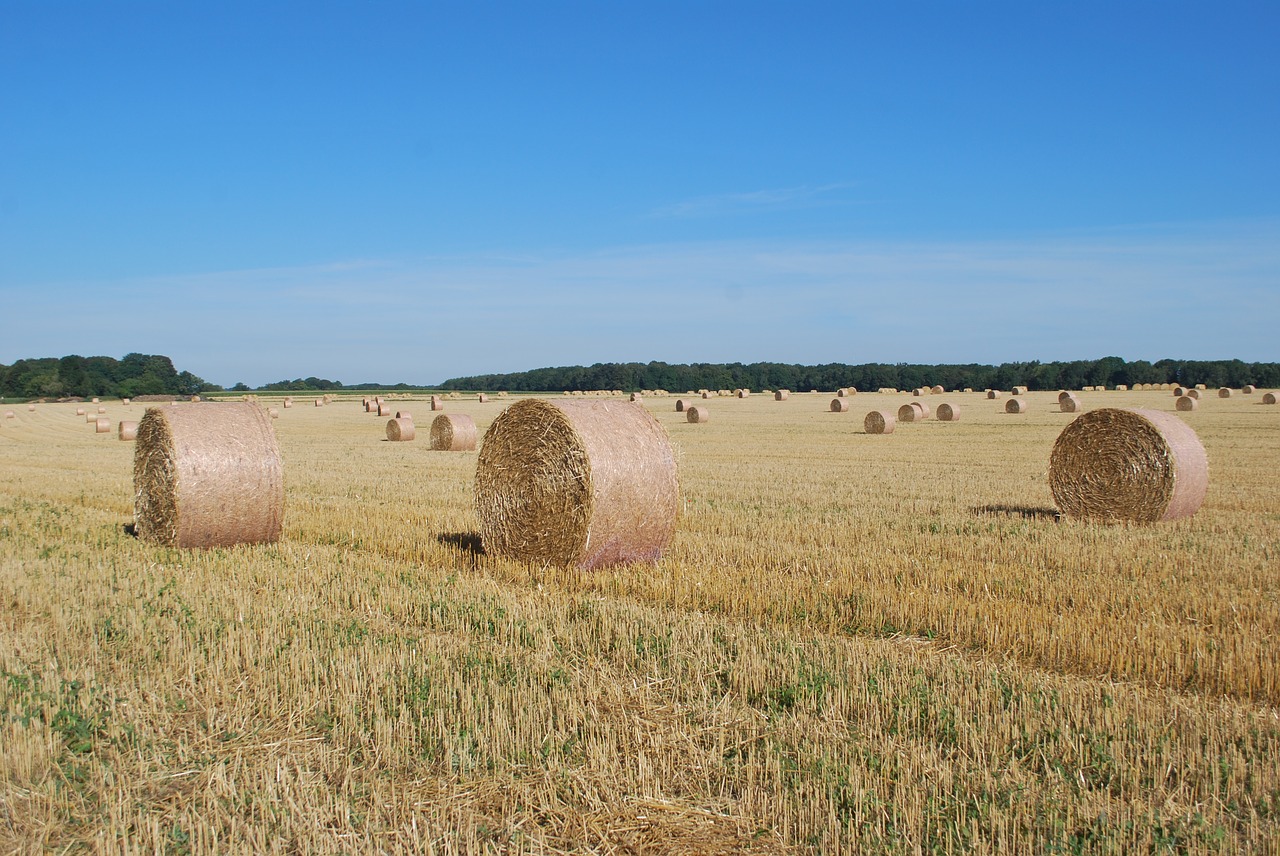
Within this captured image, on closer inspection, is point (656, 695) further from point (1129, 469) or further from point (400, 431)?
point (400, 431)

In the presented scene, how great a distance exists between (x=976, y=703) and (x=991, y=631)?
141 centimetres

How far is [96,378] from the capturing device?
301 feet

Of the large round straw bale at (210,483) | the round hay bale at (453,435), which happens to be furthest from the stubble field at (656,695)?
the round hay bale at (453,435)

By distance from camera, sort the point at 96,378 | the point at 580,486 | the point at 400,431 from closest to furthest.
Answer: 1. the point at 580,486
2. the point at 400,431
3. the point at 96,378

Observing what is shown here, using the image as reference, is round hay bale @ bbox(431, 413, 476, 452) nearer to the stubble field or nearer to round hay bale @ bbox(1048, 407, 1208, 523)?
the stubble field

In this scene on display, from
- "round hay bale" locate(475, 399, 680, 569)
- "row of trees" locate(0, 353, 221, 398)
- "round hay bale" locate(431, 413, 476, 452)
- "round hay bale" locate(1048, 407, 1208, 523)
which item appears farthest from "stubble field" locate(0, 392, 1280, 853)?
"row of trees" locate(0, 353, 221, 398)

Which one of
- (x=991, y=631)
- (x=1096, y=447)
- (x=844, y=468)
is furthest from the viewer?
(x=844, y=468)

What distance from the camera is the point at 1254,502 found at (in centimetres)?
1295

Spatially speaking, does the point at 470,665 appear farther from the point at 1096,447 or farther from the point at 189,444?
the point at 1096,447

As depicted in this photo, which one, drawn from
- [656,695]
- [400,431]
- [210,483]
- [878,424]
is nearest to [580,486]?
[656,695]

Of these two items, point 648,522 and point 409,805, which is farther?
point 648,522

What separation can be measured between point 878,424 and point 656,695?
25.9m

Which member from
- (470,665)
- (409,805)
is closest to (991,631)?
(470,665)

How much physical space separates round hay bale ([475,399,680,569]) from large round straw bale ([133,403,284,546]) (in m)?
2.54
